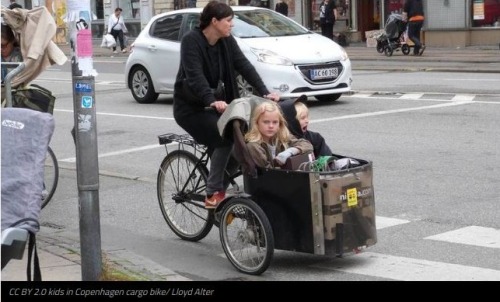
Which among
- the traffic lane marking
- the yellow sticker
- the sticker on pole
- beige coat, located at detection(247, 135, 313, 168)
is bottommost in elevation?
the traffic lane marking

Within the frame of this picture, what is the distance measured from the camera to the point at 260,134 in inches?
269

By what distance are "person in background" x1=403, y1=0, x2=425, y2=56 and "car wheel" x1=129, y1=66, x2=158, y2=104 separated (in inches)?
447

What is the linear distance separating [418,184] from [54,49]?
11.5ft

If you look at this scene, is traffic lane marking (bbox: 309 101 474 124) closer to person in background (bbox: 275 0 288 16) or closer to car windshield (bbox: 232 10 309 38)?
car windshield (bbox: 232 10 309 38)

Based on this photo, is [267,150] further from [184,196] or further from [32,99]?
[32,99]

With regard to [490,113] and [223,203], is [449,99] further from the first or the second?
[223,203]

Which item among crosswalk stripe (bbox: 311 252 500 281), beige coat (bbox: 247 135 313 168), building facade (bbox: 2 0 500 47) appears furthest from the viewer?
building facade (bbox: 2 0 500 47)

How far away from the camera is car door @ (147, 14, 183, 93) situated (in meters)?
17.6

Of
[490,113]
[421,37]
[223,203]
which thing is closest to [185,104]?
[223,203]

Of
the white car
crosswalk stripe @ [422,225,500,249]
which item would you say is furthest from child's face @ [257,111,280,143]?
the white car

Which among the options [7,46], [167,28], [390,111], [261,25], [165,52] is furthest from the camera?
[167,28]

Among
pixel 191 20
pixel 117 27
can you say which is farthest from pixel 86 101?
pixel 117 27

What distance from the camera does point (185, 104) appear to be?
734cm

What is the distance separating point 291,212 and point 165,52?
1146 centimetres
